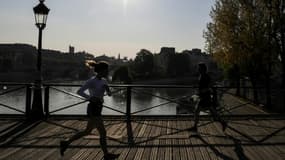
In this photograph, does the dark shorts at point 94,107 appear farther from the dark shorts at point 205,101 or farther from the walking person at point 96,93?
the dark shorts at point 205,101

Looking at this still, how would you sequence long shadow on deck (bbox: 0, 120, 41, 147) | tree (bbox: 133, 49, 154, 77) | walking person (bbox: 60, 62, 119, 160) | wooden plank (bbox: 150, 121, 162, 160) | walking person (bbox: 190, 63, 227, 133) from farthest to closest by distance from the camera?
tree (bbox: 133, 49, 154, 77) < walking person (bbox: 190, 63, 227, 133) < long shadow on deck (bbox: 0, 120, 41, 147) < wooden plank (bbox: 150, 121, 162, 160) < walking person (bbox: 60, 62, 119, 160)

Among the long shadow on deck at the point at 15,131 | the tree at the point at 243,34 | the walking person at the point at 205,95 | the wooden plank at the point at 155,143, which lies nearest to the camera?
the wooden plank at the point at 155,143

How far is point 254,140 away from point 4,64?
10555 cm

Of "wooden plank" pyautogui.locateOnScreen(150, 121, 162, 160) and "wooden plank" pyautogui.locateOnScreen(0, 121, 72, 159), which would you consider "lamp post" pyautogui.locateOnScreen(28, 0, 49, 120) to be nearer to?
"wooden plank" pyautogui.locateOnScreen(0, 121, 72, 159)

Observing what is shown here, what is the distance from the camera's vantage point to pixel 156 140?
319 inches

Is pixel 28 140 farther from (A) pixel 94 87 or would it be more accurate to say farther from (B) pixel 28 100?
(B) pixel 28 100

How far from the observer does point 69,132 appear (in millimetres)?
8914

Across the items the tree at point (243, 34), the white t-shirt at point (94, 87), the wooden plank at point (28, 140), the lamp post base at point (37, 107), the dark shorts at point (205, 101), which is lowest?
the wooden plank at point (28, 140)

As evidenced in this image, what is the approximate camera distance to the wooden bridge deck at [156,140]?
6879mm

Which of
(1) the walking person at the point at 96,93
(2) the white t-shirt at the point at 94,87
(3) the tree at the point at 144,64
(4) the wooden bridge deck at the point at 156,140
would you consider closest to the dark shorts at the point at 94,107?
(1) the walking person at the point at 96,93

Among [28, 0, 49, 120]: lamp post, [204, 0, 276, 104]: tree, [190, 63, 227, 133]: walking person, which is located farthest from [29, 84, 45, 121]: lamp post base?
[204, 0, 276, 104]: tree

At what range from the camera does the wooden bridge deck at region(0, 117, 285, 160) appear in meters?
6.88

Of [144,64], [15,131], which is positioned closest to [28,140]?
[15,131]

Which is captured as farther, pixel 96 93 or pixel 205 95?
pixel 205 95
